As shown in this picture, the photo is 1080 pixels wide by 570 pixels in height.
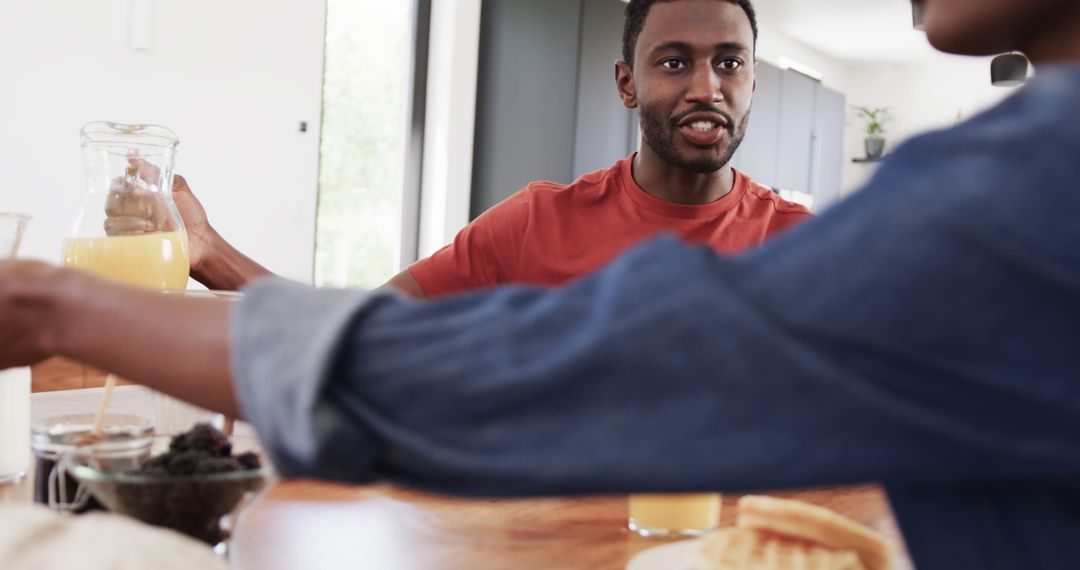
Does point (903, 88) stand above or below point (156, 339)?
above

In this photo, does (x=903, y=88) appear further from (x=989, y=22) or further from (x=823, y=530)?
(x=989, y=22)

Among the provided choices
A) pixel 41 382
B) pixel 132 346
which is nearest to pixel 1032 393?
pixel 132 346

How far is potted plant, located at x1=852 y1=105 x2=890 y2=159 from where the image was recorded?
761cm

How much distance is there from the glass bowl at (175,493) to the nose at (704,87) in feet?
Result: 3.99

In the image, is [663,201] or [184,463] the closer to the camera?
[184,463]

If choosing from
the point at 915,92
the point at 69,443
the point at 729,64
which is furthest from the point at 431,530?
the point at 915,92

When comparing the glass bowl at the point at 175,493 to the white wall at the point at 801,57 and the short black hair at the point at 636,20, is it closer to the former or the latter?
the short black hair at the point at 636,20

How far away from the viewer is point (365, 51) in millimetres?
3928

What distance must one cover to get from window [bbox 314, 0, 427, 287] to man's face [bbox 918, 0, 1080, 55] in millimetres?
3286

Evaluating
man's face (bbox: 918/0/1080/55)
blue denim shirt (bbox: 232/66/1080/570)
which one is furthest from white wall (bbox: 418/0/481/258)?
blue denim shirt (bbox: 232/66/1080/570)

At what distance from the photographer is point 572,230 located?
1.72m

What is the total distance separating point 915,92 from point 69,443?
765cm

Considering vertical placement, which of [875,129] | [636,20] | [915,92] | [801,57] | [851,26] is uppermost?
[851,26]

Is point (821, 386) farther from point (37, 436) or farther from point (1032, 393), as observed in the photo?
point (37, 436)
